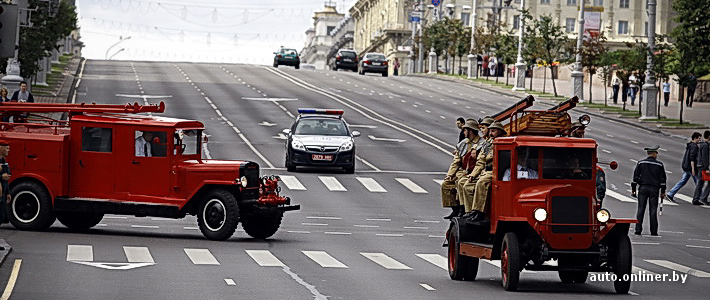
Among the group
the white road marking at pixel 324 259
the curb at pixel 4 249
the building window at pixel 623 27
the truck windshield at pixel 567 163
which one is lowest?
the white road marking at pixel 324 259

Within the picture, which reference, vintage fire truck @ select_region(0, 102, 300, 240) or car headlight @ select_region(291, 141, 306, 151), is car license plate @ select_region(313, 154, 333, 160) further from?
vintage fire truck @ select_region(0, 102, 300, 240)

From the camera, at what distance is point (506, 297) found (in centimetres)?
1623

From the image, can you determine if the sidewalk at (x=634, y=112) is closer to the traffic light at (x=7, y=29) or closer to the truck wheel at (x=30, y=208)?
the truck wheel at (x=30, y=208)

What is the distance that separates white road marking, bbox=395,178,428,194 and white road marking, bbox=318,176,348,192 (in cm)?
190

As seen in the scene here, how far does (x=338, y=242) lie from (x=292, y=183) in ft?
42.1

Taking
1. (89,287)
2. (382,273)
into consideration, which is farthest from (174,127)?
(89,287)

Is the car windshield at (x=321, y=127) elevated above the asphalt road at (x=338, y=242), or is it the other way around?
the car windshield at (x=321, y=127)

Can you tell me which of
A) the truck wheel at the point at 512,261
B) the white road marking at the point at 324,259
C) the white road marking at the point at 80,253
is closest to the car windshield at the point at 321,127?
the white road marking at the point at 324,259

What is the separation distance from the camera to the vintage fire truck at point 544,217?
16.8m

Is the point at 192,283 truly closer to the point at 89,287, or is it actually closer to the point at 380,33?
the point at 89,287

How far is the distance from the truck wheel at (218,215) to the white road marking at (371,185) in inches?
495

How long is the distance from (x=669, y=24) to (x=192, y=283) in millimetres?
142261

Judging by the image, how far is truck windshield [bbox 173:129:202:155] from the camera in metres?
24.6

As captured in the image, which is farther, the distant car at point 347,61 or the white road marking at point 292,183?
the distant car at point 347,61
